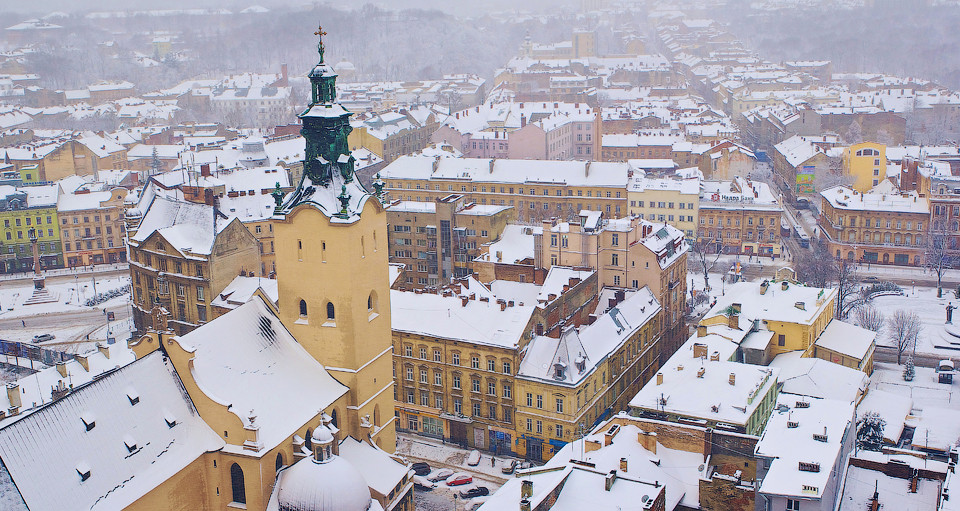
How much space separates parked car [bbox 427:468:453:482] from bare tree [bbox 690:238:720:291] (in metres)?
52.0

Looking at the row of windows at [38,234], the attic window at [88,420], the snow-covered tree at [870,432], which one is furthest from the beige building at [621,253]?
the row of windows at [38,234]

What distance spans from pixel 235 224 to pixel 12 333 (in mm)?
31963

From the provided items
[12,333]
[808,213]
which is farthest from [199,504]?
[808,213]

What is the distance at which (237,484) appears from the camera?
44.0m

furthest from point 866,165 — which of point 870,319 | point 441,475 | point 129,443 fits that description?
point 129,443

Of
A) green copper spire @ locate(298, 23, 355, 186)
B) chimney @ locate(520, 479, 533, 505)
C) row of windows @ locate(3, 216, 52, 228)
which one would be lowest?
chimney @ locate(520, 479, 533, 505)

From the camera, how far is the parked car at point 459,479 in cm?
6147

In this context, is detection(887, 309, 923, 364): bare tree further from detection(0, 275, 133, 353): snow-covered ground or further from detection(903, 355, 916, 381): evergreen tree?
detection(0, 275, 133, 353): snow-covered ground

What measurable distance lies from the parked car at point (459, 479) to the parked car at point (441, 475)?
47 cm

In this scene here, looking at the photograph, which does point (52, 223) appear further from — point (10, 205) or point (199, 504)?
point (199, 504)

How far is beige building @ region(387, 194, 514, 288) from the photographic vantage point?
325ft

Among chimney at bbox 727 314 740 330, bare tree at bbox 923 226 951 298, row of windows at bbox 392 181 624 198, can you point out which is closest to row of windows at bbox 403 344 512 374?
chimney at bbox 727 314 740 330

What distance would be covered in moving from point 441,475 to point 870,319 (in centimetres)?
4758

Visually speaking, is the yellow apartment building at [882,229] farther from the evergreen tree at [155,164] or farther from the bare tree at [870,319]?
the evergreen tree at [155,164]
